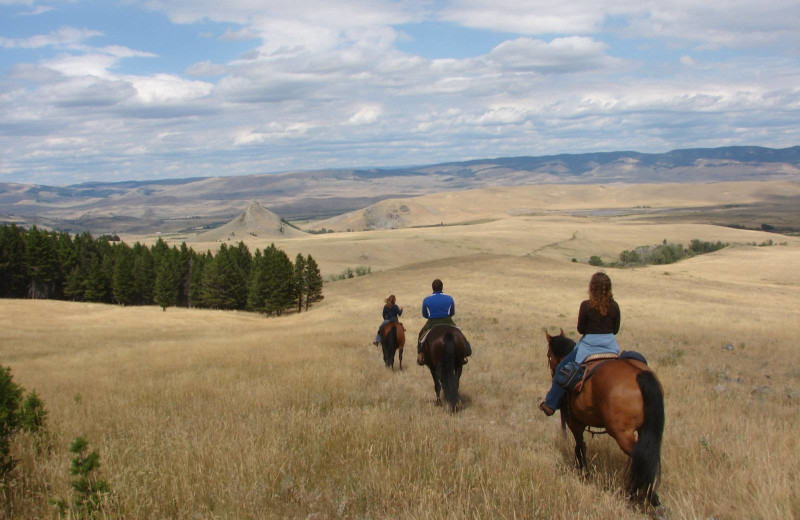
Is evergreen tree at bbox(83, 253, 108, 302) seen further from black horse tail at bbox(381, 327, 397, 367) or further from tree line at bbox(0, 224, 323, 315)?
black horse tail at bbox(381, 327, 397, 367)

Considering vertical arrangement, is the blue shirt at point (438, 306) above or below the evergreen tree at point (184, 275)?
above

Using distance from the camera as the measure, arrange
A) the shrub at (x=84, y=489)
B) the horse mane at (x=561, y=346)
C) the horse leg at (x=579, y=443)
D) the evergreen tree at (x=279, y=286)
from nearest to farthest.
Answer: the shrub at (x=84, y=489), the horse leg at (x=579, y=443), the horse mane at (x=561, y=346), the evergreen tree at (x=279, y=286)

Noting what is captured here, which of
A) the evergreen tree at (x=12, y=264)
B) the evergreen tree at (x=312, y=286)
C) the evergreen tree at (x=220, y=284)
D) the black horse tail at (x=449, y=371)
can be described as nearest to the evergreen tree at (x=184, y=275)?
the evergreen tree at (x=220, y=284)

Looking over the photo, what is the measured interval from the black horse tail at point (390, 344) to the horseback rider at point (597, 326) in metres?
8.31

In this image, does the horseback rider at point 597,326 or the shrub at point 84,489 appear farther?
the horseback rider at point 597,326

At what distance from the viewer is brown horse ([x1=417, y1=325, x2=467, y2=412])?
33.1 ft

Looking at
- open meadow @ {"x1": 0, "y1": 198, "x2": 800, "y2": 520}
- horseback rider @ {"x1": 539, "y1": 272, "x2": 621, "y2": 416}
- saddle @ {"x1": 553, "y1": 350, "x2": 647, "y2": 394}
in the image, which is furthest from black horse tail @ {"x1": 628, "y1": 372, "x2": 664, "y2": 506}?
horseback rider @ {"x1": 539, "y1": 272, "x2": 621, "y2": 416}

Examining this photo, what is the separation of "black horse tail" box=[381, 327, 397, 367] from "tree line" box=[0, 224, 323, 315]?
52.2 metres

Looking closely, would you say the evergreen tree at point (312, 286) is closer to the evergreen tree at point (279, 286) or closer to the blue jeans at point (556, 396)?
the evergreen tree at point (279, 286)

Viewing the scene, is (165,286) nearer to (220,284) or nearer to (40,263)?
(220,284)

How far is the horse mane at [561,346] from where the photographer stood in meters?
7.84

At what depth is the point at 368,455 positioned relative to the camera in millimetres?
5965

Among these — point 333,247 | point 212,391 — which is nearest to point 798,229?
point 333,247

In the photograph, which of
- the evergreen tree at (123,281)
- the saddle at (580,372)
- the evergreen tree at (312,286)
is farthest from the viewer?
the evergreen tree at (123,281)
